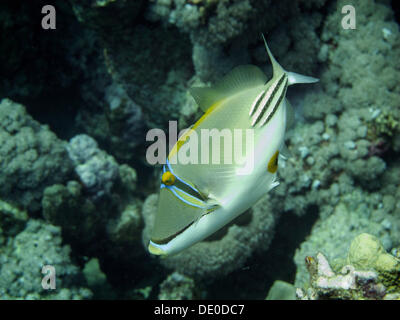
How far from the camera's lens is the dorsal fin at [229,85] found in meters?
1.65

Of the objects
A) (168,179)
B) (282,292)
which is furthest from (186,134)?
(282,292)

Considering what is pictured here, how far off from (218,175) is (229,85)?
0.54m

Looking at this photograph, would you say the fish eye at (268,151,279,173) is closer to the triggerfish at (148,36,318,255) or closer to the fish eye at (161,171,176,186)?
the triggerfish at (148,36,318,255)

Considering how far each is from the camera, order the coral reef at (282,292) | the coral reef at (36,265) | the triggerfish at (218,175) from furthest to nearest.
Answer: the coral reef at (282,292) < the coral reef at (36,265) < the triggerfish at (218,175)

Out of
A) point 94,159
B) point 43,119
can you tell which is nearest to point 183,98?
point 94,159

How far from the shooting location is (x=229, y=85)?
1664 millimetres

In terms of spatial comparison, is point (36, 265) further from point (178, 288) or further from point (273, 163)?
point (273, 163)

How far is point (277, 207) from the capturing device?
13.6ft

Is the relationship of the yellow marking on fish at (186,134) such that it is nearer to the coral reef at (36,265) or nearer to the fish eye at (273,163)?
the fish eye at (273,163)

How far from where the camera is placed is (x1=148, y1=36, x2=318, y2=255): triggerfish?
142cm

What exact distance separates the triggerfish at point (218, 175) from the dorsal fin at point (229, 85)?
3.4 inches

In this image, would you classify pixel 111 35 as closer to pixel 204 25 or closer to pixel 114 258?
pixel 204 25

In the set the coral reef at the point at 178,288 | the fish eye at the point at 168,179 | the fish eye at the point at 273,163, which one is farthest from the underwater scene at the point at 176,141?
the fish eye at the point at 168,179
